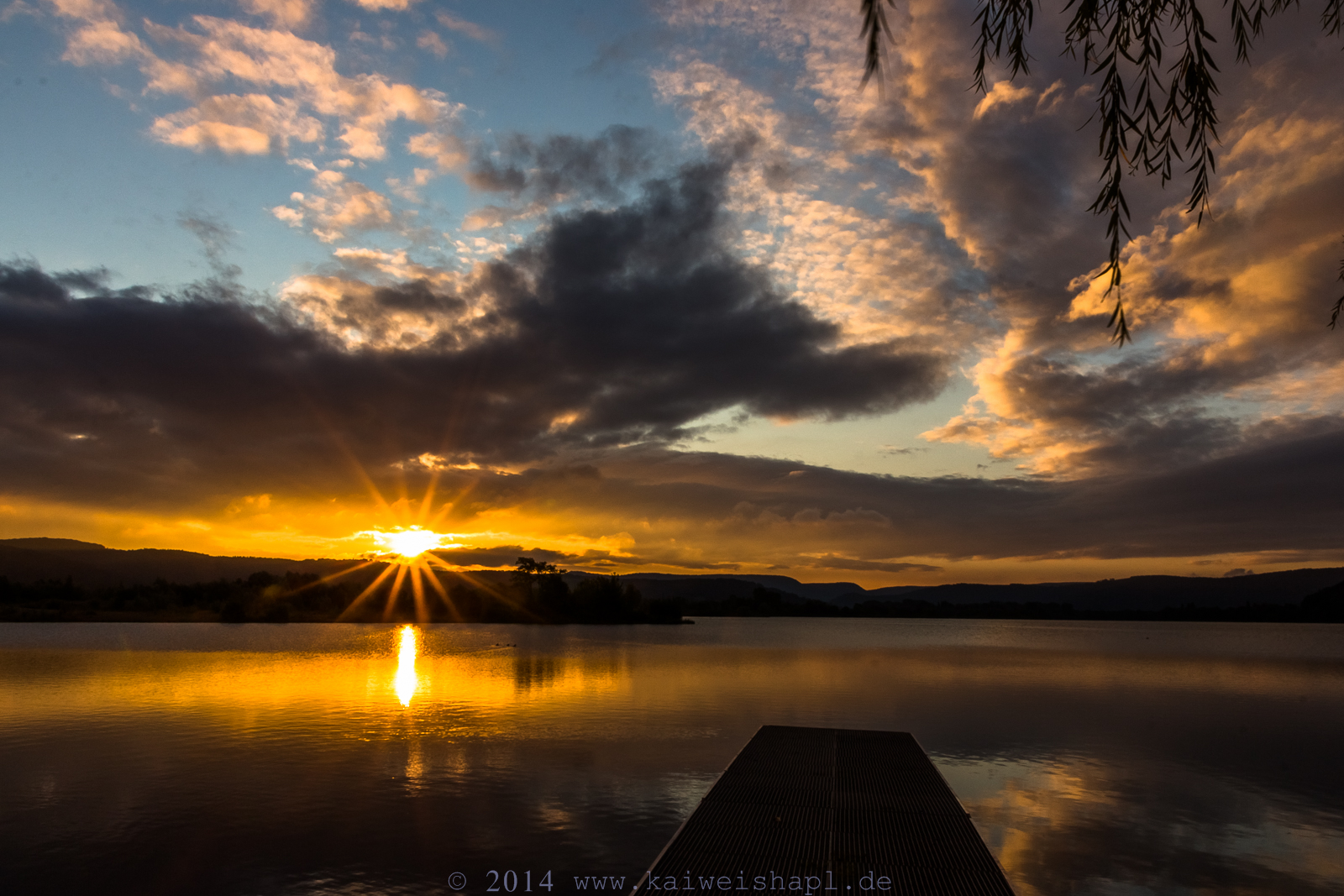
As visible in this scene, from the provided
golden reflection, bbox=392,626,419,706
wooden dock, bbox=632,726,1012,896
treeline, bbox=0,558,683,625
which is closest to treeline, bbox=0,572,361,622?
treeline, bbox=0,558,683,625

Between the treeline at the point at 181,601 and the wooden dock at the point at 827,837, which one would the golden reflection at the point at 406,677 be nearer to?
the wooden dock at the point at 827,837

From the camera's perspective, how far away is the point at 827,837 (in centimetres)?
1733

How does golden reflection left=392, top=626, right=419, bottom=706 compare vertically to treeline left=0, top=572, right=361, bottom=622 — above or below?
below

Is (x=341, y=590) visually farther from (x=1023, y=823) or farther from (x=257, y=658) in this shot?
(x=1023, y=823)

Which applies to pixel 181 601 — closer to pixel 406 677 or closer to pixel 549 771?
pixel 406 677

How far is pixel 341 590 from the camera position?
A: 7717 inches

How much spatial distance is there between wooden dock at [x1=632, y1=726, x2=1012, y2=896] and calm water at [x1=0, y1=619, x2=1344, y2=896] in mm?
1590

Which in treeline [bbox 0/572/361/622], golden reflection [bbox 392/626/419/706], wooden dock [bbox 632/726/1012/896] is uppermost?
treeline [bbox 0/572/361/622]

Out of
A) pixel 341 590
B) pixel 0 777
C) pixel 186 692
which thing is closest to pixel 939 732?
pixel 0 777

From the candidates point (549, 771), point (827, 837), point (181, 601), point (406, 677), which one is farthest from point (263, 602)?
point (827, 837)

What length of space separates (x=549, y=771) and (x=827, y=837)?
12621 millimetres

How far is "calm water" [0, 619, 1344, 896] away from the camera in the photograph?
18.0 meters

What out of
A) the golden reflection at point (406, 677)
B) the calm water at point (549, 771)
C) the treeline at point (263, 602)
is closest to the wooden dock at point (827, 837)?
the calm water at point (549, 771)

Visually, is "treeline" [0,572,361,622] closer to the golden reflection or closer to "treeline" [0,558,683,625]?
"treeline" [0,558,683,625]
